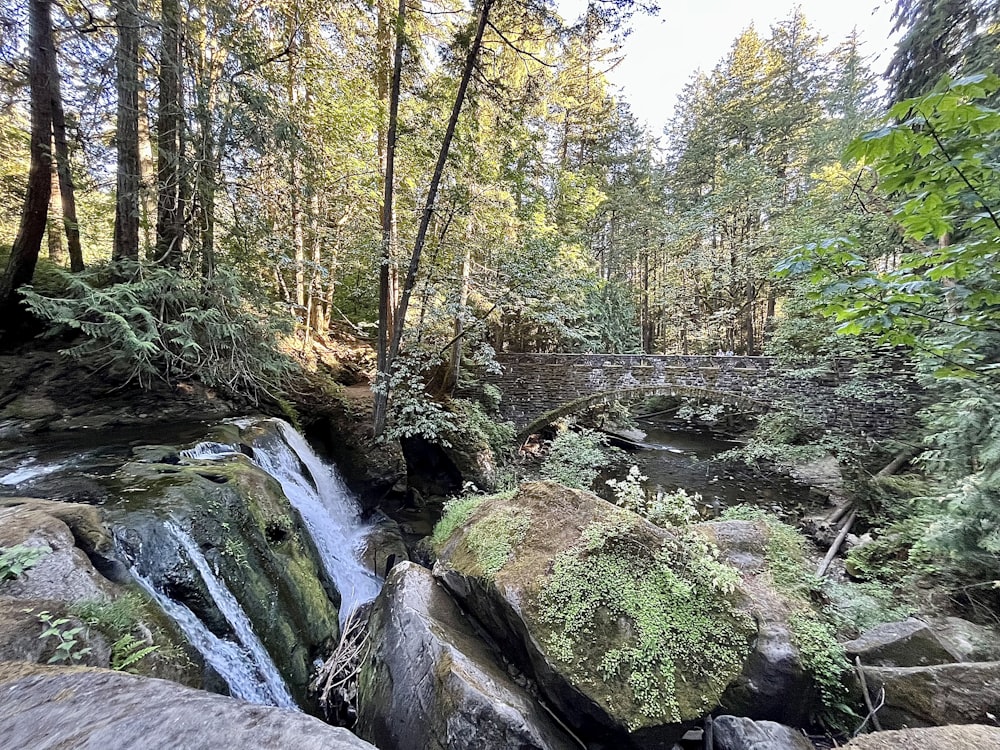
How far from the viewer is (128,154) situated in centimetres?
518

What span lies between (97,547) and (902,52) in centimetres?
1111

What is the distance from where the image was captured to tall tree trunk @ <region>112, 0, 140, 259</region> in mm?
4785

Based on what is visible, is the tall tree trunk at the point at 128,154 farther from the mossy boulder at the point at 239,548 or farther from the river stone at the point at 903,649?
the river stone at the point at 903,649

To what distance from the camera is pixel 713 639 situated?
278 cm

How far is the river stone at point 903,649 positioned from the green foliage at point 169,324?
655 centimetres

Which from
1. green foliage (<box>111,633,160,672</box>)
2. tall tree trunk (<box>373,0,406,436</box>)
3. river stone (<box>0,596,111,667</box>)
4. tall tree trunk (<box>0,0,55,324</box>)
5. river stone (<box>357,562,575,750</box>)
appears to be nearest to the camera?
river stone (<box>0,596,111,667</box>)

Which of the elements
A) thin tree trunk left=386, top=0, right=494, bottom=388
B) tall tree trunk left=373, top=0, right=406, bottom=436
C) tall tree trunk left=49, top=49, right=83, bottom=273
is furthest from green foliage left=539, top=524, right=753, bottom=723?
tall tree trunk left=49, top=49, right=83, bottom=273

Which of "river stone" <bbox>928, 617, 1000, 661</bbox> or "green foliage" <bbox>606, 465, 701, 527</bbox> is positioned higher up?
"green foliage" <bbox>606, 465, 701, 527</bbox>

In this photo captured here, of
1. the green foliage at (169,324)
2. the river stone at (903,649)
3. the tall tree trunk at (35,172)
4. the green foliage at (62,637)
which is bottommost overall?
the river stone at (903,649)

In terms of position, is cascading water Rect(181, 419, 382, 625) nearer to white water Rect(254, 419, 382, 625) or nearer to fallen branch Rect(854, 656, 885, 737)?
white water Rect(254, 419, 382, 625)

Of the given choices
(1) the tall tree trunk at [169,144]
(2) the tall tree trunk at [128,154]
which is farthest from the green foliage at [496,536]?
(2) the tall tree trunk at [128,154]

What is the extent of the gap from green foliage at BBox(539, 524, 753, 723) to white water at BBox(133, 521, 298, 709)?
84.3 inches

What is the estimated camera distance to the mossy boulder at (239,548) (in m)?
2.95

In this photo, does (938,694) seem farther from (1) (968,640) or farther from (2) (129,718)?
(2) (129,718)
